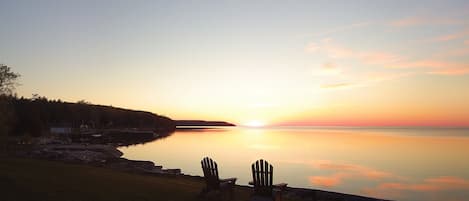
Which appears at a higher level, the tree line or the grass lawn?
the tree line

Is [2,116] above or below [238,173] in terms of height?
above

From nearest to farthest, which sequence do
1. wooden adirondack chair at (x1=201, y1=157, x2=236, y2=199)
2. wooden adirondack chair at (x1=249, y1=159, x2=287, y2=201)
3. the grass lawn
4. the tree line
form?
the grass lawn < wooden adirondack chair at (x1=249, y1=159, x2=287, y2=201) < wooden adirondack chair at (x1=201, y1=157, x2=236, y2=199) < the tree line

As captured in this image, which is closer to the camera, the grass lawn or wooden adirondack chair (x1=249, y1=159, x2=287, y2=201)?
the grass lawn

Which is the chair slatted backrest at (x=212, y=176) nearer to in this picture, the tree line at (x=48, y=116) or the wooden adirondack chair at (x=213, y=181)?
the wooden adirondack chair at (x=213, y=181)

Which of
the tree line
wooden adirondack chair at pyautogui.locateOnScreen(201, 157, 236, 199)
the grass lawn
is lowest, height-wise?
the grass lawn

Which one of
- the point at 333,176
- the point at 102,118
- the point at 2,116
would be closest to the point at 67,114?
the point at 102,118

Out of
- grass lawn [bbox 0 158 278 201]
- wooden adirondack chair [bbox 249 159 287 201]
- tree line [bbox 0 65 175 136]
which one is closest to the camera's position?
grass lawn [bbox 0 158 278 201]

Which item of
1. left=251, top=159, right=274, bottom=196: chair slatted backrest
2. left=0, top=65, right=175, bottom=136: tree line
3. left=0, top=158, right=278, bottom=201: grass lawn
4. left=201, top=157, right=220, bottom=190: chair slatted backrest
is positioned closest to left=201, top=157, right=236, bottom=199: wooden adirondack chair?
left=201, top=157, right=220, bottom=190: chair slatted backrest

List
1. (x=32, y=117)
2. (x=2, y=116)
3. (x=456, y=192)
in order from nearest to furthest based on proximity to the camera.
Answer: (x=456, y=192) < (x=2, y=116) < (x=32, y=117)

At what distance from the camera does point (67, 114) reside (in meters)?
108

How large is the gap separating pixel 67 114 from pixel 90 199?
10654cm

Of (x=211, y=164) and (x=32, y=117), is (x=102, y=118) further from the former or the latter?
(x=211, y=164)

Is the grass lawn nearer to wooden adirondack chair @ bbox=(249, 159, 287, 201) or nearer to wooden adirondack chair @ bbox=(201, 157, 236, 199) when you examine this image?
wooden adirondack chair @ bbox=(201, 157, 236, 199)

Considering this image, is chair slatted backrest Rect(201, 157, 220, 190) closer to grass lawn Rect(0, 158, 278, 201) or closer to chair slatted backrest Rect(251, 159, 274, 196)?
grass lawn Rect(0, 158, 278, 201)
